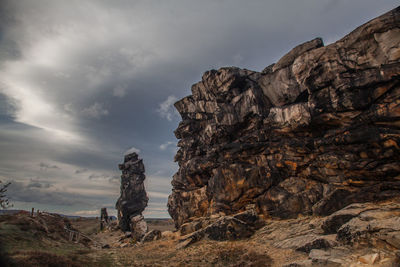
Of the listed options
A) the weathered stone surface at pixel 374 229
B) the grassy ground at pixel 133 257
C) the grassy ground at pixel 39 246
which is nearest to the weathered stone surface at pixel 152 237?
the grassy ground at pixel 133 257

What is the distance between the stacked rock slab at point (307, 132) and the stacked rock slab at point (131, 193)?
32481mm

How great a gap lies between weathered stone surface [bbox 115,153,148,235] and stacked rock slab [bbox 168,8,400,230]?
3263 centimetres

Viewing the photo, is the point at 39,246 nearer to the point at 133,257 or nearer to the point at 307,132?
the point at 133,257

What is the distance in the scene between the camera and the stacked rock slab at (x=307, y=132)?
93.3 feet

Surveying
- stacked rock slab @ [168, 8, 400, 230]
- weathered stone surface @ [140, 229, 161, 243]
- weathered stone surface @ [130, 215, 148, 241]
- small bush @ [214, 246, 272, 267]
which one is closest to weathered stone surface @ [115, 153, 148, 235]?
weathered stone surface @ [130, 215, 148, 241]

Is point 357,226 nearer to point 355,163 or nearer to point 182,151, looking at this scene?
point 355,163

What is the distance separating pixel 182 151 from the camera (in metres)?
65.1

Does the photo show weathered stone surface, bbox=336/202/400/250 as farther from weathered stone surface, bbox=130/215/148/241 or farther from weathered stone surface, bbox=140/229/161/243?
weathered stone surface, bbox=130/215/148/241

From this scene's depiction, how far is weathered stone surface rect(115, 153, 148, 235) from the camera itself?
261 feet

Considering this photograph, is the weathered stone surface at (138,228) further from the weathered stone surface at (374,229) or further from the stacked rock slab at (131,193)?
the weathered stone surface at (374,229)

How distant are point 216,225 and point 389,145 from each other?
26849 mm

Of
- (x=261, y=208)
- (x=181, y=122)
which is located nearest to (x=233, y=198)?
(x=261, y=208)

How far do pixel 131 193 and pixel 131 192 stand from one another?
0.39 m

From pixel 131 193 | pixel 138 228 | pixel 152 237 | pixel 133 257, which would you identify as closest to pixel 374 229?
pixel 133 257
